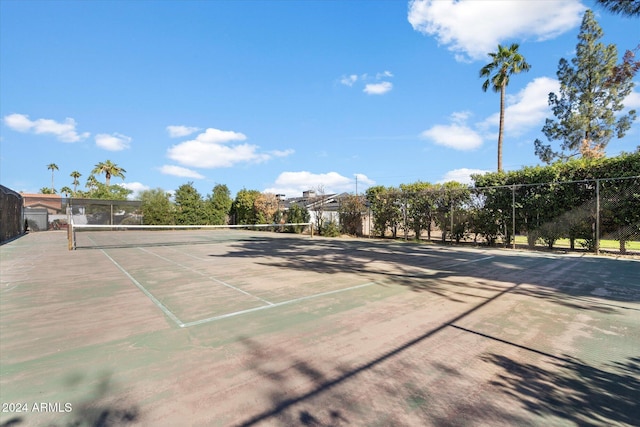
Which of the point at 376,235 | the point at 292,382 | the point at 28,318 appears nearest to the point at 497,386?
the point at 292,382

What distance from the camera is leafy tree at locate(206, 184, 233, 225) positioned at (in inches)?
1228

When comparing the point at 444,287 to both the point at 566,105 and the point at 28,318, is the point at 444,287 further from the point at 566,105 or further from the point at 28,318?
the point at 566,105

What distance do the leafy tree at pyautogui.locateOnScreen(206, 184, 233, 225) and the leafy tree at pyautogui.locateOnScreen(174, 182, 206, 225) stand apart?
1.18 meters

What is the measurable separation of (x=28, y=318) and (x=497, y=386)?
5969 millimetres

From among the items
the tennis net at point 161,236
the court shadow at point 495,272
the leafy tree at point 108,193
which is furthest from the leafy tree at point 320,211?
the leafy tree at point 108,193

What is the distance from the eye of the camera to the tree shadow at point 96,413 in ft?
6.72

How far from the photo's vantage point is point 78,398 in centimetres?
234

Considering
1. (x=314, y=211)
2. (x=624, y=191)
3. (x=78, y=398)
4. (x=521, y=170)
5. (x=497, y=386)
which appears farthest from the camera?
(x=314, y=211)

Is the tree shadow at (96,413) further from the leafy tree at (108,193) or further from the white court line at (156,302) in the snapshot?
the leafy tree at (108,193)

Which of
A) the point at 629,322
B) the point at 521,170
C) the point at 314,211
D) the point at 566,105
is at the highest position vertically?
the point at 566,105

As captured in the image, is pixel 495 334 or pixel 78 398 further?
pixel 495 334

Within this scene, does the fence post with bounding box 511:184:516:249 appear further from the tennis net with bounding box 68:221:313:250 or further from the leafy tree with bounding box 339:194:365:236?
the tennis net with bounding box 68:221:313:250

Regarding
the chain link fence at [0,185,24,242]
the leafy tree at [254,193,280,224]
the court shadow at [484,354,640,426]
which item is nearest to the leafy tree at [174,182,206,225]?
the leafy tree at [254,193,280,224]

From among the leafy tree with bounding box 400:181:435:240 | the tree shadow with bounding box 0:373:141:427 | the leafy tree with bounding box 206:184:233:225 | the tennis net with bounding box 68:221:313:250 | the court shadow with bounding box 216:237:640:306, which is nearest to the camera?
the tree shadow with bounding box 0:373:141:427
